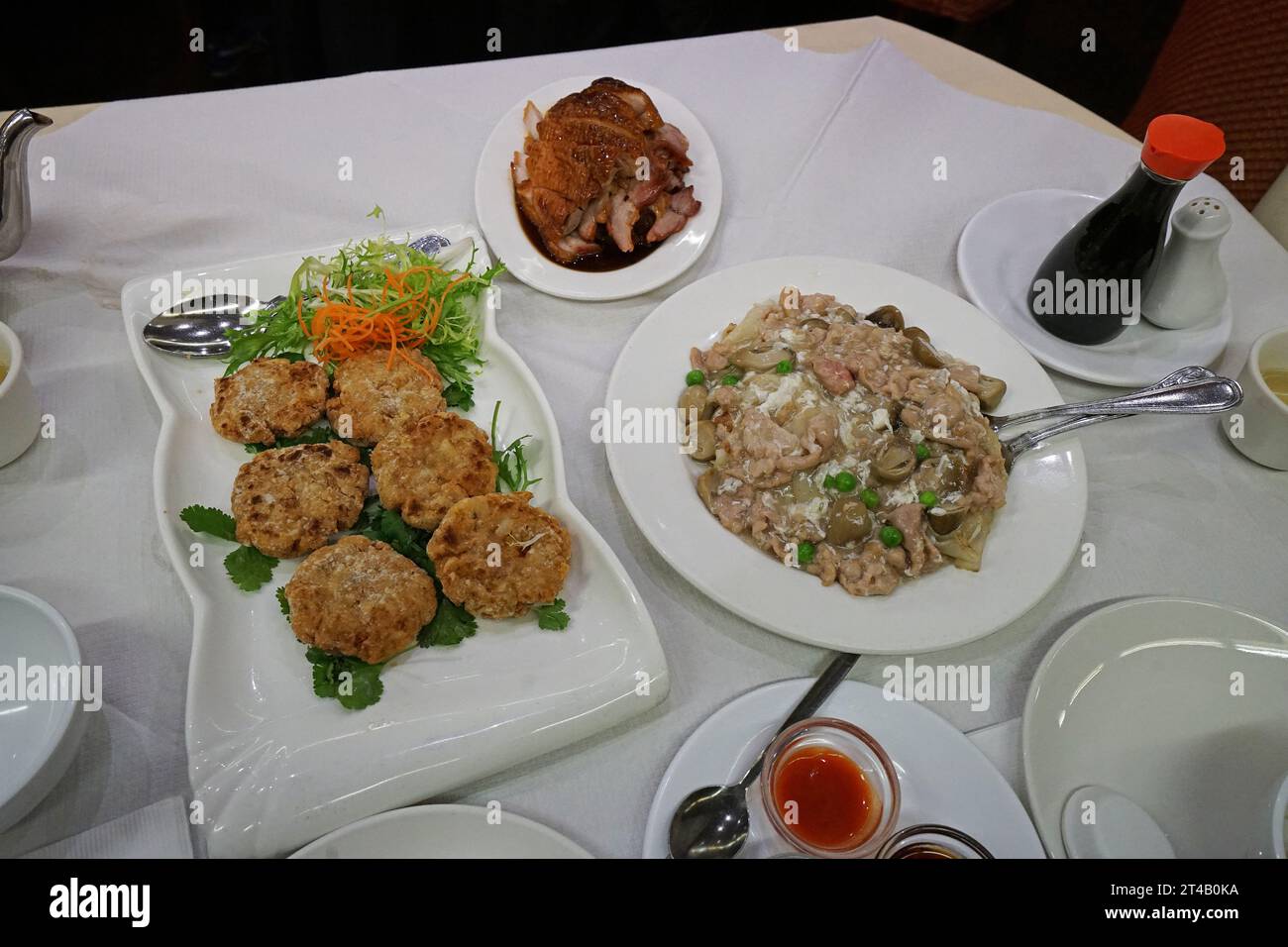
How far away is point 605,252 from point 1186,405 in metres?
1.56

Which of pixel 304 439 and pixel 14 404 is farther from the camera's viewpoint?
pixel 304 439

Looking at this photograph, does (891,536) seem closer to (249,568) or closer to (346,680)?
(346,680)

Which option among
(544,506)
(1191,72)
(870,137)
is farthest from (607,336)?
(1191,72)

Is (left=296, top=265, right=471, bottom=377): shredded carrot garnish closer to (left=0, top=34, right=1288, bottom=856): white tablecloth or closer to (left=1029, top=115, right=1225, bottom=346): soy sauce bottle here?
(left=0, top=34, right=1288, bottom=856): white tablecloth

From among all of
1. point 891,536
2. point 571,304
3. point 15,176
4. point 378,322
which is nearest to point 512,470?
point 378,322

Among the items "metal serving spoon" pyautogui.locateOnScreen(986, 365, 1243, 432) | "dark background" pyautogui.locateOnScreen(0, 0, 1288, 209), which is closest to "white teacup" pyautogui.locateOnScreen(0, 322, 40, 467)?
"dark background" pyautogui.locateOnScreen(0, 0, 1288, 209)

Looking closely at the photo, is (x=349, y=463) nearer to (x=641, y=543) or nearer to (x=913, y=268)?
(x=641, y=543)

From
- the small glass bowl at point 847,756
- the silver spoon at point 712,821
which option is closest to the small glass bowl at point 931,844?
the small glass bowl at point 847,756

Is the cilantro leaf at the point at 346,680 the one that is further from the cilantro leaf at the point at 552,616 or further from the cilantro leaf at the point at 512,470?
the cilantro leaf at the point at 512,470

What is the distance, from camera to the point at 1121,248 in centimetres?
226

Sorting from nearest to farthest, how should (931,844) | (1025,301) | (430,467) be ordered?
(931,844)
(430,467)
(1025,301)

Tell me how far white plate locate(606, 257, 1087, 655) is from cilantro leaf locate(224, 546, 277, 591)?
785mm

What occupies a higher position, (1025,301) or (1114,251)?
(1114,251)

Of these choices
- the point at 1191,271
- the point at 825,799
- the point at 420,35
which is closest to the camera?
the point at 825,799
